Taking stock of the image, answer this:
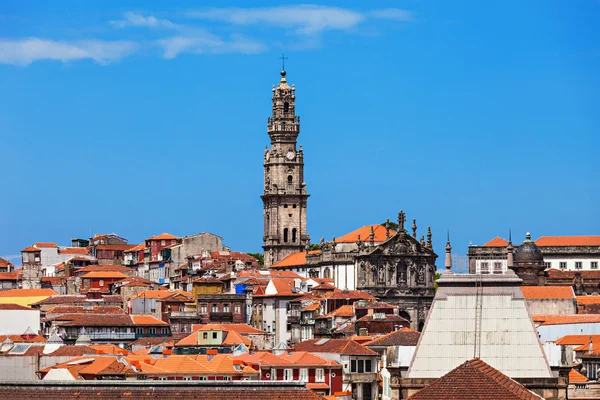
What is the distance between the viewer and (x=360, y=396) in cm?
9556

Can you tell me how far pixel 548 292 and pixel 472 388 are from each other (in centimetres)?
10871

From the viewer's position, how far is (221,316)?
15500 cm

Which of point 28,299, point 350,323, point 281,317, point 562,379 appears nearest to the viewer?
point 562,379

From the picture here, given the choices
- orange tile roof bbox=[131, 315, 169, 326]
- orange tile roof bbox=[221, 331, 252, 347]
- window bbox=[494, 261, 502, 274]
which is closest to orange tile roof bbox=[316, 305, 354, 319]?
orange tile roof bbox=[221, 331, 252, 347]

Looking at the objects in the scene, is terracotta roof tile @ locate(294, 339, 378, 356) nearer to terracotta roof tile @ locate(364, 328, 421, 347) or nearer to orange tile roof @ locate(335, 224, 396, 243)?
terracotta roof tile @ locate(364, 328, 421, 347)

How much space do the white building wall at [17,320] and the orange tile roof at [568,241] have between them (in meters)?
57.2

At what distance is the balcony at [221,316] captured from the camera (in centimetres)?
15388

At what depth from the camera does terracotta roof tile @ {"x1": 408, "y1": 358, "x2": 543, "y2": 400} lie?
3675 centimetres

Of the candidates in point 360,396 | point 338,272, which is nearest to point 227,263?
point 338,272

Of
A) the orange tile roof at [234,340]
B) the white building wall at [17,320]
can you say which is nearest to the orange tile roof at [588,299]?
the orange tile roof at [234,340]

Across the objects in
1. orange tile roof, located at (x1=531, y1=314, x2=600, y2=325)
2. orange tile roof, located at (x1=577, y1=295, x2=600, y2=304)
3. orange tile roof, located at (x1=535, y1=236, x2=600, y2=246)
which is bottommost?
orange tile roof, located at (x1=531, y1=314, x2=600, y2=325)

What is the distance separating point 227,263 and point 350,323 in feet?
173

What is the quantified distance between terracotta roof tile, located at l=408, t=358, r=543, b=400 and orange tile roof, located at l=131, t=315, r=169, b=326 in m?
103

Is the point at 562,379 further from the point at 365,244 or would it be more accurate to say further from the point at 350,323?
the point at 365,244
